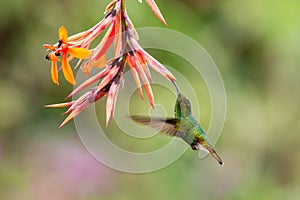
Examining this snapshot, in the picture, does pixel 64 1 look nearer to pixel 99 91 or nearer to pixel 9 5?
pixel 9 5

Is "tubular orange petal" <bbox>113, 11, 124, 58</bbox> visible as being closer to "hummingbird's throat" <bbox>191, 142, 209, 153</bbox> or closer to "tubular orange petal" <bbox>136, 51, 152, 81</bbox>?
"tubular orange petal" <bbox>136, 51, 152, 81</bbox>

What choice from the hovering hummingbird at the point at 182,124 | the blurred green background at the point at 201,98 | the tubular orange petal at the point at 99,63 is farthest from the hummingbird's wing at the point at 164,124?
the blurred green background at the point at 201,98

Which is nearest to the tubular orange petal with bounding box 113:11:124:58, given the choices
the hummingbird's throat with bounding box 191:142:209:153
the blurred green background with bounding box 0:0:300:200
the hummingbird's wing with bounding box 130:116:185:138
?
the hummingbird's wing with bounding box 130:116:185:138

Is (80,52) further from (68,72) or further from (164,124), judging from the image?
(164,124)

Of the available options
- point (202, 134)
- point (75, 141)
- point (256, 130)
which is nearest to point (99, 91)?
point (202, 134)

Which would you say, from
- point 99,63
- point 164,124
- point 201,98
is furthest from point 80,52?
point 201,98
